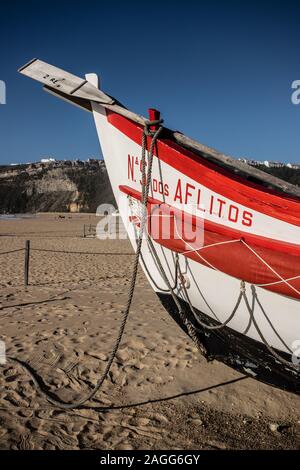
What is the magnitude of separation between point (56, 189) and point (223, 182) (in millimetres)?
91544

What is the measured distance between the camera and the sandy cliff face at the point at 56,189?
81.0 m

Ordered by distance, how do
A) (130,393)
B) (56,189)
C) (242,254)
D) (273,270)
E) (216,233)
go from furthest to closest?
(56,189) → (130,393) → (216,233) → (242,254) → (273,270)

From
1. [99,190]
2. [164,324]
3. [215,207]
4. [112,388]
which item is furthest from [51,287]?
[99,190]

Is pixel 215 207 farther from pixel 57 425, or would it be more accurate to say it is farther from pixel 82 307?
pixel 82 307

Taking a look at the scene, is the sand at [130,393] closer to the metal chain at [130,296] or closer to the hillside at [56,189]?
the metal chain at [130,296]

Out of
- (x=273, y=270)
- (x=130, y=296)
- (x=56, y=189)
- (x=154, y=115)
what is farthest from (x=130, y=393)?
(x=56, y=189)

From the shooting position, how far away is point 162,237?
333cm

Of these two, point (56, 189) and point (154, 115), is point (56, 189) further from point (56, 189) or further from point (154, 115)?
point (154, 115)

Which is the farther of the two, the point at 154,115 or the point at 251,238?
the point at 154,115

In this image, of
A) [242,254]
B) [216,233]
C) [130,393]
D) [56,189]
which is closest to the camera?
[242,254]

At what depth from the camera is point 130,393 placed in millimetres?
3477

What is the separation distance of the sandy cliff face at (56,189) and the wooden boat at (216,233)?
72.0 metres

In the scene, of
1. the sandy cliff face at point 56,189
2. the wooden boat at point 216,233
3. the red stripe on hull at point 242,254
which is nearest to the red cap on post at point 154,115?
the wooden boat at point 216,233

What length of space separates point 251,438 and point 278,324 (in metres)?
0.91
